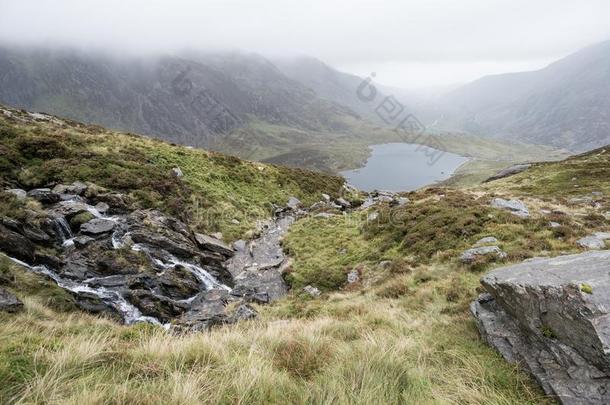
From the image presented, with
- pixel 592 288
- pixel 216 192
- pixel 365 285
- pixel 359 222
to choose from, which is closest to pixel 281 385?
pixel 592 288

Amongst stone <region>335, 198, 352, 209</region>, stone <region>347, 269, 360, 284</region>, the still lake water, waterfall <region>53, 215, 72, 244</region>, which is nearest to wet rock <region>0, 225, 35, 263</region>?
waterfall <region>53, 215, 72, 244</region>

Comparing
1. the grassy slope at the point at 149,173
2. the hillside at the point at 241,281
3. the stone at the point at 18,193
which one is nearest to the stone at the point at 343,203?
the hillside at the point at 241,281

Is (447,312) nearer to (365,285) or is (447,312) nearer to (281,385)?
(281,385)

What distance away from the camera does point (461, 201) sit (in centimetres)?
2533

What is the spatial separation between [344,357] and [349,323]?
10.6ft

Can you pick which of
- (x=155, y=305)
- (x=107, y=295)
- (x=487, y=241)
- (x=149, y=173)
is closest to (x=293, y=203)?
(x=149, y=173)

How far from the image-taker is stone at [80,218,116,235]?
19.2 m

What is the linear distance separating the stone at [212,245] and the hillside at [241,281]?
13 cm

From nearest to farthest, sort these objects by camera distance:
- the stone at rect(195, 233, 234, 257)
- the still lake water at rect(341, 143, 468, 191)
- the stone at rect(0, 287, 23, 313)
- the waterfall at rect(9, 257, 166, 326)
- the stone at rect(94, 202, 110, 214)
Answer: the stone at rect(0, 287, 23, 313) < the waterfall at rect(9, 257, 166, 326) < the stone at rect(94, 202, 110, 214) < the stone at rect(195, 233, 234, 257) < the still lake water at rect(341, 143, 468, 191)

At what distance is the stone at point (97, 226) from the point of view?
19250mm

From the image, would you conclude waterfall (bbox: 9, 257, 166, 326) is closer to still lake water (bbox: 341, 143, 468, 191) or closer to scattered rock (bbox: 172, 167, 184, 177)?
scattered rock (bbox: 172, 167, 184, 177)

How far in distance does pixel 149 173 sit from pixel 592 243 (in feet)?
97.3

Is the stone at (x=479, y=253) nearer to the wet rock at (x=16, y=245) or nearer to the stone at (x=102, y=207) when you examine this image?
the wet rock at (x=16, y=245)

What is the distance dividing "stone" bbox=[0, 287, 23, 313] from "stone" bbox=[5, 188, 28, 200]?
491 inches
